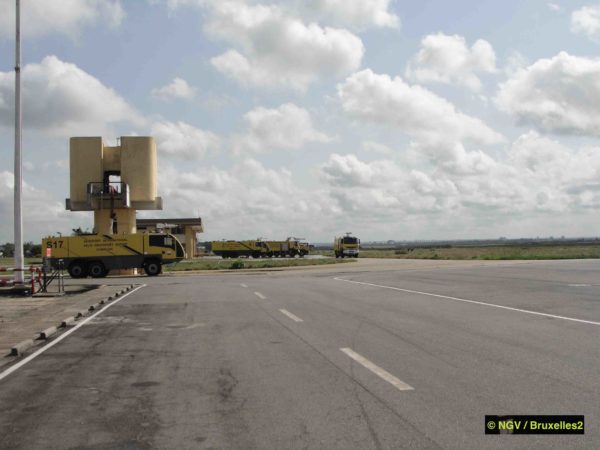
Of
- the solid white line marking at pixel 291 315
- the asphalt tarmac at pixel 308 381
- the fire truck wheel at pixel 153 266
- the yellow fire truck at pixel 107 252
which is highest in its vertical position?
the yellow fire truck at pixel 107 252

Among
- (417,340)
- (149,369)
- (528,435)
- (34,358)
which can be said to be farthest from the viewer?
(417,340)

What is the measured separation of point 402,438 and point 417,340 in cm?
486

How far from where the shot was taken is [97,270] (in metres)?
36.2

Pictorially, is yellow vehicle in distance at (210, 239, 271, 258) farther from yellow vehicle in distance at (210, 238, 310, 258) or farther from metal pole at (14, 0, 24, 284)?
metal pole at (14, 0, 24, 284)

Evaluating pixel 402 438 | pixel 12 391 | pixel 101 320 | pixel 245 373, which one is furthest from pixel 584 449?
pixel 101 320

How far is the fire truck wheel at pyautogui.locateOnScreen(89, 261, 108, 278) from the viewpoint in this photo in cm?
3609

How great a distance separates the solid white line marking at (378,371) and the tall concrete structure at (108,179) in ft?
102

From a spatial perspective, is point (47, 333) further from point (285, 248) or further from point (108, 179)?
point (285, 248)

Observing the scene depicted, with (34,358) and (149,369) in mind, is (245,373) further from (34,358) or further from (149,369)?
(34,358)

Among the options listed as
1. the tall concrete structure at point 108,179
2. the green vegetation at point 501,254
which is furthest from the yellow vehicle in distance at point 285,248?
the tall concrete structure at point 108,179

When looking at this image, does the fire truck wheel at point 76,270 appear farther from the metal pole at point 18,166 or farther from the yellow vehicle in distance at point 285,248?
the yellow vehicle in distance at point 285,248

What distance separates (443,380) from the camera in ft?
22.5

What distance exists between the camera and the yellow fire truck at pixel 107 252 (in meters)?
35.9

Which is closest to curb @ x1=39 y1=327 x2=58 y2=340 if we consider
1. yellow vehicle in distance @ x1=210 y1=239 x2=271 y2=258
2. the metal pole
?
the metal pole
